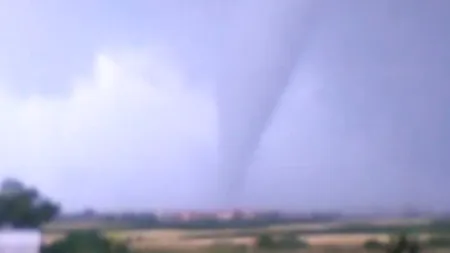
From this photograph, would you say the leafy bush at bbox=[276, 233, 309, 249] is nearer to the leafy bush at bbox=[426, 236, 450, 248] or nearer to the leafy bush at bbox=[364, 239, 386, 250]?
the leafy bush at bbox=[364, 239, 386, 250]

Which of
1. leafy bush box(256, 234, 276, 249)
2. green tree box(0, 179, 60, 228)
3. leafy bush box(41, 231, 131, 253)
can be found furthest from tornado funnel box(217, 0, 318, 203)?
green tree box(0, 179, 60, 228)

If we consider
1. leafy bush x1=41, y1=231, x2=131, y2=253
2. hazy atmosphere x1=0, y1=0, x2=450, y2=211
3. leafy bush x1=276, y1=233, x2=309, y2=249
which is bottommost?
leafy bush x1=276, y1=233, x2=309, y2=249

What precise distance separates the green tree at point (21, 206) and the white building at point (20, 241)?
0.06 feet

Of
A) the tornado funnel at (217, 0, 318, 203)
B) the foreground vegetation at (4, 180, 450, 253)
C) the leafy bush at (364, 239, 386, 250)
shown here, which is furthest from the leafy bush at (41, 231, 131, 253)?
the leafy bush at (364, 239, 386, 250)

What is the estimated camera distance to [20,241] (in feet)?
4.54

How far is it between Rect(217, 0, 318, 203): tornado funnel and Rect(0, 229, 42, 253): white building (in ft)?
1.34

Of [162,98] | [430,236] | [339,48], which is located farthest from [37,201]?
[430,236]

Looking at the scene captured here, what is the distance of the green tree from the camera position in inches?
54.9

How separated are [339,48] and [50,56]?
2.07ft

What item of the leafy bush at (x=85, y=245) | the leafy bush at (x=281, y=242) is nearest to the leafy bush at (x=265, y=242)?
A: the leafy bush at (x=281, y=242)

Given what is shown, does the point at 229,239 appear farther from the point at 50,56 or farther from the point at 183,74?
the point at 50,56

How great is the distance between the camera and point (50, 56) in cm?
144

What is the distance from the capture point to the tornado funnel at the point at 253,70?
1453 mm

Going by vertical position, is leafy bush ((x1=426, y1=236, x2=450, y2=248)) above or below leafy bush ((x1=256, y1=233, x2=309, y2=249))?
below
